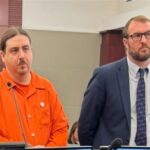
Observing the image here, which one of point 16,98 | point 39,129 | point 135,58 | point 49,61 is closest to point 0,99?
point 16,98

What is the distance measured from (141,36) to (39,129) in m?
0.82

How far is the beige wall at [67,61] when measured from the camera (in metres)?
5.38

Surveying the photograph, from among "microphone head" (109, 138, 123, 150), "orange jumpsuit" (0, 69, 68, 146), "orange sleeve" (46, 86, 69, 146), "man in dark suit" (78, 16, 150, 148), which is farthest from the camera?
"man in dark suit" (78, 16, 150, 148)

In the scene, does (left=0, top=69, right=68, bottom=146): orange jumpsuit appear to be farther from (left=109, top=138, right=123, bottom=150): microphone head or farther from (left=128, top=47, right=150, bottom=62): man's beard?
(left=109, top=138, right=123, bottom=150): microphone head

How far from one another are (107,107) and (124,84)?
180mm

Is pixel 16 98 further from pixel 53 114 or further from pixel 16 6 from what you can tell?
A: pixel 16 6

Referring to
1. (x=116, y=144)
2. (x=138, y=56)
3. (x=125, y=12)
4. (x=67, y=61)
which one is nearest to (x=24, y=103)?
(x=138, y=56)

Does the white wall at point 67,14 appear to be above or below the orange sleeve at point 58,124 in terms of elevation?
above

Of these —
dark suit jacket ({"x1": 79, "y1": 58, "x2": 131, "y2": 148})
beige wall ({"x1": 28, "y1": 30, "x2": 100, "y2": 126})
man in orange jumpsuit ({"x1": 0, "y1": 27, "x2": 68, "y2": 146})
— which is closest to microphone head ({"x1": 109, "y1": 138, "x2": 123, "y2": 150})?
man in orange jumpsuit ({"x1": 0, "y1": 27, "x2": 68, "y2": 146})


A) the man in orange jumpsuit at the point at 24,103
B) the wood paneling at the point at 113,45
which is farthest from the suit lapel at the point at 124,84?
the wood paneling at the point at 113,45

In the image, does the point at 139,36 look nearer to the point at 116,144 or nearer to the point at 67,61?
the point at 116,144

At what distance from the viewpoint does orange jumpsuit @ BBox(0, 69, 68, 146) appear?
7.72ft

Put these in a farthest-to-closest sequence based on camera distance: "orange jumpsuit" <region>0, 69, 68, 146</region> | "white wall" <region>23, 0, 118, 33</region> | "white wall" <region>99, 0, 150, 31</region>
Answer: "white wall" <region>23, 0, 118, 33</region> < "white wall" <region>99, 0, 150, 31</region> < "orange jumpsuit" <region>0, 69, 68, 146</region>

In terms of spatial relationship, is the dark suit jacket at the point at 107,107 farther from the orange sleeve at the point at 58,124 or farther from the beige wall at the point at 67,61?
the beige wall at the point at 67,61
